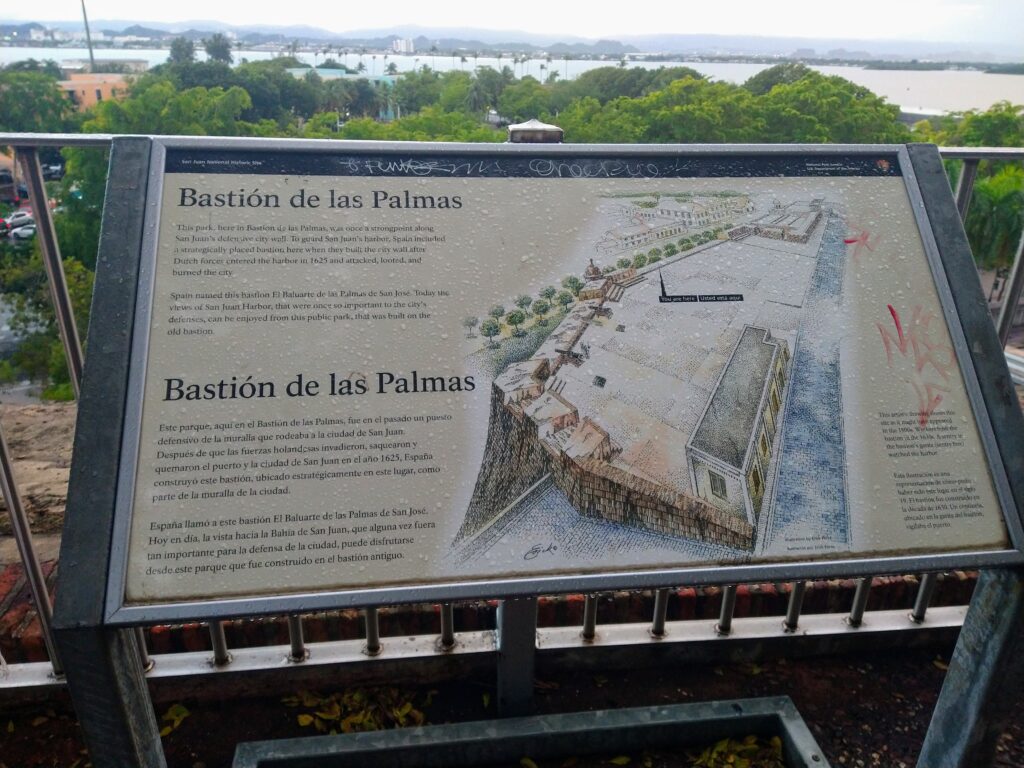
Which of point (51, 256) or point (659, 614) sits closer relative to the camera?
point (51, 256)

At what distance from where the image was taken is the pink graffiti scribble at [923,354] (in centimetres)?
167

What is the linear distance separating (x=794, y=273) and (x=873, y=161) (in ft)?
1.27

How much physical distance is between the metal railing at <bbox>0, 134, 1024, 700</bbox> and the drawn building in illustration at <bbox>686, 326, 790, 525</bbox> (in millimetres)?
667

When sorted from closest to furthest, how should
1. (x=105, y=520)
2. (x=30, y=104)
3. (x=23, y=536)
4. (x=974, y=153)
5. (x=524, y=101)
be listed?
(x=105, y=520), (x=23, y=536), (x=974, y=153), (x=30, y=104), (x=524, y=101)

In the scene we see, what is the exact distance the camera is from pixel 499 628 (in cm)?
203

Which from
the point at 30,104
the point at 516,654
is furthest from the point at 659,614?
the point at 30,104

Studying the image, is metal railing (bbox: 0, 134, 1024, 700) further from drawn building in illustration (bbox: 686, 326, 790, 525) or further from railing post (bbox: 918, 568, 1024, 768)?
drawn building in illustration (bbox: 686, 326, 790, 525)

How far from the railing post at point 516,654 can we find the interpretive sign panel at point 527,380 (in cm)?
57

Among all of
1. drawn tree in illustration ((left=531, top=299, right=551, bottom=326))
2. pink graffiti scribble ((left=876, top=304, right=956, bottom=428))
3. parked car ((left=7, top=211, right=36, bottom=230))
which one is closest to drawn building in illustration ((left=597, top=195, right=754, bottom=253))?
drawn tree in illustration ((left=531, top=299, right=551, bottom=326))

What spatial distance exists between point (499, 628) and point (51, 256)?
143 centimetres

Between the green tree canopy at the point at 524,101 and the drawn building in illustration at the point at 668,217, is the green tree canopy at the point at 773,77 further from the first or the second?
the drawn building in illustration at the point at 668,217

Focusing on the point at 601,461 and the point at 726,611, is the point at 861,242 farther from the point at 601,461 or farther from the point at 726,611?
the point at 726,611

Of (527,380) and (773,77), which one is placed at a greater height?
(773,77)

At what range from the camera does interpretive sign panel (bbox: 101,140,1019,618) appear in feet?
4.62
